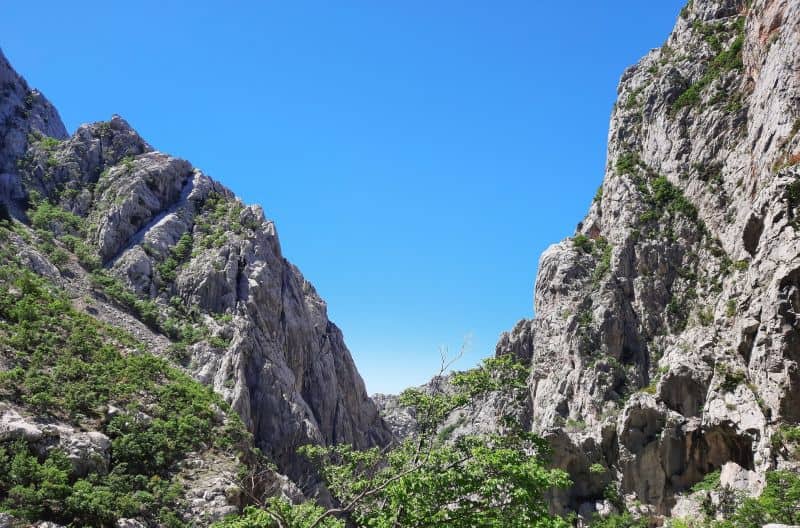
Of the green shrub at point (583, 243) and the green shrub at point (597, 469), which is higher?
the green shrub at point (583, 243)

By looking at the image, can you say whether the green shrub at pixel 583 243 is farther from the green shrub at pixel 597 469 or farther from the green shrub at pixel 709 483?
the green shrub at pixel 709 483

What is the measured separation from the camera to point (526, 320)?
269ft

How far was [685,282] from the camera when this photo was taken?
5731 centimetres

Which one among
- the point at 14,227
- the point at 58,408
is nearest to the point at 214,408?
the point at 58,408

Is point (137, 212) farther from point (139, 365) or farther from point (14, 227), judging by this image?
point (139, 365)

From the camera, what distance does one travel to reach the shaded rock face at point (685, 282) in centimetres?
4022

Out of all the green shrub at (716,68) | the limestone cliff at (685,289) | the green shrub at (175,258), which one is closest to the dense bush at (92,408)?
the green shrub at (175,258)

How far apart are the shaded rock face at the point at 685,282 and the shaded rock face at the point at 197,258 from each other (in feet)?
95.4

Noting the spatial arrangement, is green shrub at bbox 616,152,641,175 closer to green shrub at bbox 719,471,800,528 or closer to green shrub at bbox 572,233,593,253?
green shrub at bbox 572,233,593,253

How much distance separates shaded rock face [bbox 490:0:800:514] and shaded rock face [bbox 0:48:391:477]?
29.1 meters

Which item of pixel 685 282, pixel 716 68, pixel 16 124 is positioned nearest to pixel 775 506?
pixel 685 282

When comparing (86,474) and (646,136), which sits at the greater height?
(646,136)

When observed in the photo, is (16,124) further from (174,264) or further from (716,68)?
A: (716,68)

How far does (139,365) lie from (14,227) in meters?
26.4
